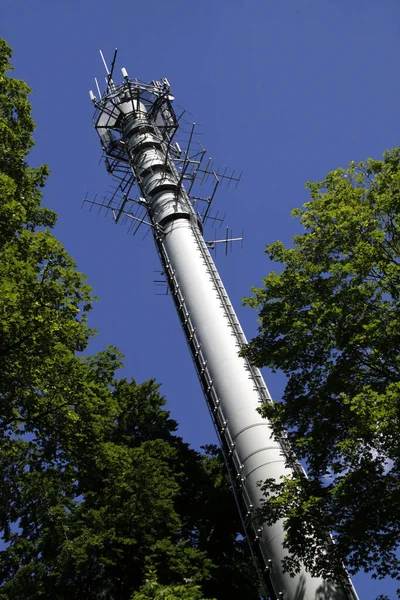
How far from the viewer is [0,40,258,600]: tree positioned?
1428 centimetres

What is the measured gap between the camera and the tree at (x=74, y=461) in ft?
46.9

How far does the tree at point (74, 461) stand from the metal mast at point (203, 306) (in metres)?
2.92

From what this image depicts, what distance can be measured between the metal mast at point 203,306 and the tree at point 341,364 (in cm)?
149

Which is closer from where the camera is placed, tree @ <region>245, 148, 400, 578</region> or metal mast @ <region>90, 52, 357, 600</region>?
tree @ <region>245, 148, 400, 578</region>

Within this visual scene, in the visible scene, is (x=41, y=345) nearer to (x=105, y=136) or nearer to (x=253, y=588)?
(x=253, y=588)

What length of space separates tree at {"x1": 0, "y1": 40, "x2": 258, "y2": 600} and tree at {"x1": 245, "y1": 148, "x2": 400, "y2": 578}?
11.8 feet

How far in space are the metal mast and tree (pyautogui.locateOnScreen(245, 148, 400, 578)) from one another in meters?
1.49

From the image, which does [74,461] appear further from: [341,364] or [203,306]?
[203,306]

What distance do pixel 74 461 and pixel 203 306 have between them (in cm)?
1334

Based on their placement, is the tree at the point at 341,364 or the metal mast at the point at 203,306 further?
the metal mast at the point at 203,306

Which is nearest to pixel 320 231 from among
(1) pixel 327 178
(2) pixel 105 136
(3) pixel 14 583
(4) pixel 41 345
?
(1) pixel 327 178

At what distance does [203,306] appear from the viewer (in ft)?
90.7

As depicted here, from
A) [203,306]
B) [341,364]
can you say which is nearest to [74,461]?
[341,364]

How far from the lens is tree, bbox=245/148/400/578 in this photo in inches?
499
